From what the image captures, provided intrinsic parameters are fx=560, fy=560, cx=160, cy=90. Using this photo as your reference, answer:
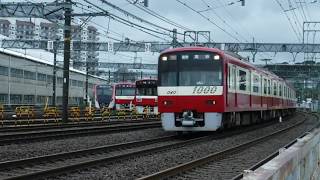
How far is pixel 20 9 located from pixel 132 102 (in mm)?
18395

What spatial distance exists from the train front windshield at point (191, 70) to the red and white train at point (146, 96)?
76.2 ft

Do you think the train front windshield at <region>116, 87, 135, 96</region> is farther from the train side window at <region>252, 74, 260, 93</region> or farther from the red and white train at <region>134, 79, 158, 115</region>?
the train side window at <region>252, 74, 260, 93</region>

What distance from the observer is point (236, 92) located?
22.7 metres

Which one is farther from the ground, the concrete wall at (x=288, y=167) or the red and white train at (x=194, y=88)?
the red and white train at (x=194, y=88)

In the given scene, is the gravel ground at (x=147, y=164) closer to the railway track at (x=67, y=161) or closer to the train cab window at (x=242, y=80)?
the railway track at (x=67, y=161)

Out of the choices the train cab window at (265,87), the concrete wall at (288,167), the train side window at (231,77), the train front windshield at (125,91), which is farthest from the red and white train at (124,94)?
the concrete wall at (288,167)

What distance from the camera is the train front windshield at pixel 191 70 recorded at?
20.5m

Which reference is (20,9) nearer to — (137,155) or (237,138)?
(237,138)

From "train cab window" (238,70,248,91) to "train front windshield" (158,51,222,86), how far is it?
3184 mm

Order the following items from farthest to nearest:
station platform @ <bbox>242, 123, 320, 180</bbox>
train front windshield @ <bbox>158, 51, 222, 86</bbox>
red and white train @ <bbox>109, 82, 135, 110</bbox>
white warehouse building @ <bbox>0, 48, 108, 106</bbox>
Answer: white warehouse building @ <bbox>0, 48, 108, 106</bbox>, red and white train @ <bbox>109, 82, 135, 110</bbox>, train front windshield @ <bbox>158, 51, 222, 86</bbox>, station platform @ <bbox>242, 123, 320, 180</bbox>

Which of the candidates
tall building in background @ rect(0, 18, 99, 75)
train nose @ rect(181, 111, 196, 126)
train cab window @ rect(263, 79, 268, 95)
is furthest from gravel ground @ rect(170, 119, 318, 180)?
tall building in background @ rect(0, 18, 99, 75)

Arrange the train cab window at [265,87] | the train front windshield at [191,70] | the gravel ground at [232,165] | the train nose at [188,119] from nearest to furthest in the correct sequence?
the gravel ground at [232,165]
the train nose at [188,119]
the train front windshield at [191,70]
the train cab window at [265,87]

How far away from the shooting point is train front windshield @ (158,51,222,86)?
20.5m

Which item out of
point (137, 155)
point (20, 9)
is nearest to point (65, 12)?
point (20, 9)
